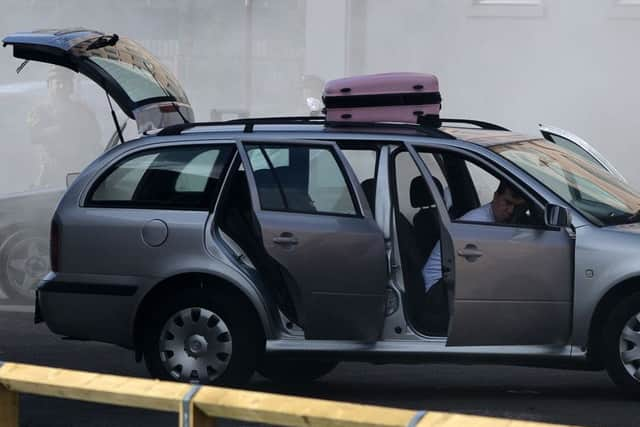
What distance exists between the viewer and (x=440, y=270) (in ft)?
28.4

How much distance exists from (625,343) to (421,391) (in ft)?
3.98

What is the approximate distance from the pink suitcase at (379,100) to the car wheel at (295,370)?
4.36 ft

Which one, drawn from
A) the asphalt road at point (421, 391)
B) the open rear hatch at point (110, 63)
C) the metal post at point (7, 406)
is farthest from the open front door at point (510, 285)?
the metal post at point (7, 406)

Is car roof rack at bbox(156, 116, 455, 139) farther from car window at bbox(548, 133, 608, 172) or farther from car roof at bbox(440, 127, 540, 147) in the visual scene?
car window at bbox(548, 133, 608, 172)

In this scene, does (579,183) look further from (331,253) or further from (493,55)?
(493,55)

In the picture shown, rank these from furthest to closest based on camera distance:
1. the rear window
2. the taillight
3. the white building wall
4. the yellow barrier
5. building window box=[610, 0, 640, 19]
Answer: the white building wall → building window box=[610, 0, 640, 19] → the rear window → the taillight → the yellow barrier

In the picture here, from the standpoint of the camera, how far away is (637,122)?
20.0m

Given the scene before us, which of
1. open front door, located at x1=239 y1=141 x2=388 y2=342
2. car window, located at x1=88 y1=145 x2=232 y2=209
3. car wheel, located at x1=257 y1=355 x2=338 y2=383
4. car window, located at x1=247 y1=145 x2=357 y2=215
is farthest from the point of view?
car wheel, located at x1=257 y1=355 x2=338 y2=383

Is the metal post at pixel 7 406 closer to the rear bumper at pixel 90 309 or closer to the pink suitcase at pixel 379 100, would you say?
the rear bumper at pixel 90 309

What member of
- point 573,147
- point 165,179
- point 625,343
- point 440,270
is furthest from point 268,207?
point 573,147

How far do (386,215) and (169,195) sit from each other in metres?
1.12

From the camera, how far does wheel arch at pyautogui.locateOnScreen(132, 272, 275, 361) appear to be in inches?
342

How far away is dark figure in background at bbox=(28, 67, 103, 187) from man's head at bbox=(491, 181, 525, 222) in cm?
877

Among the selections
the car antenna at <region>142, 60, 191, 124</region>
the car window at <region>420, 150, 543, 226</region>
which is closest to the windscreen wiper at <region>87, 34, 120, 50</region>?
the car antenna at <region>142, 60, 191, 124</region>
